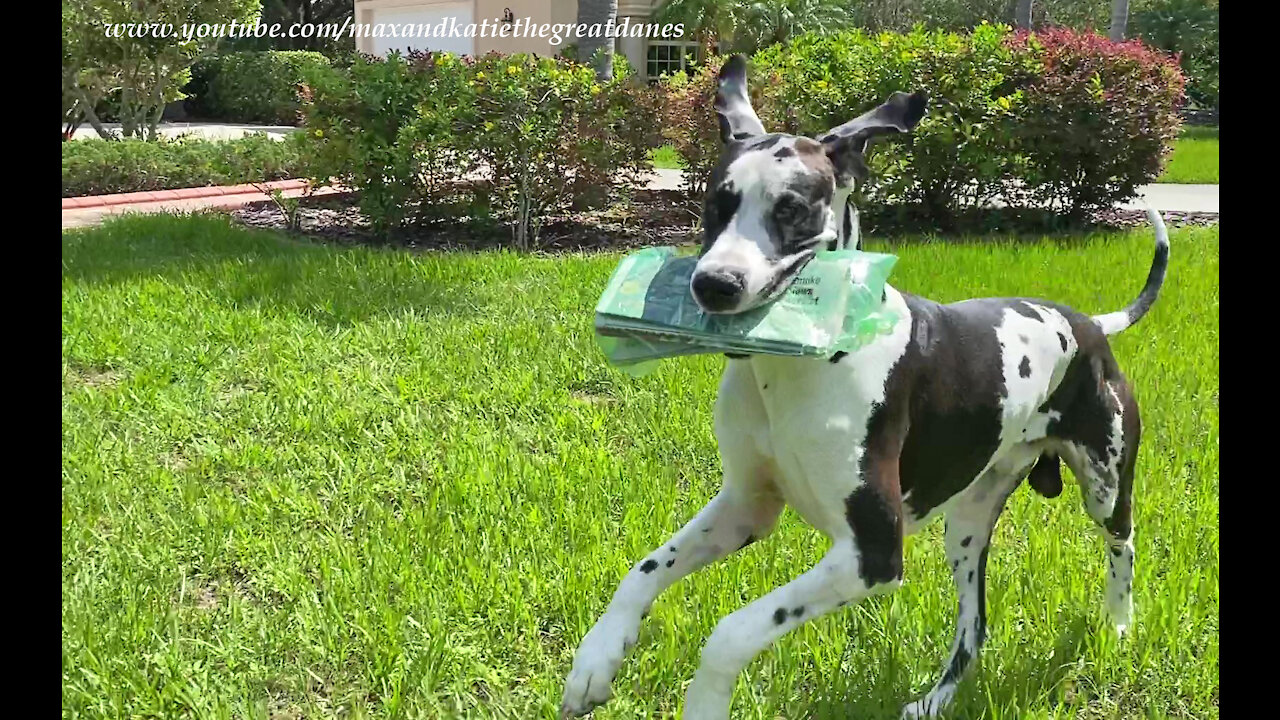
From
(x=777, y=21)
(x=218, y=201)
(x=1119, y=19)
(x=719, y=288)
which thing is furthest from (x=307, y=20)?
(x=719, y=288)

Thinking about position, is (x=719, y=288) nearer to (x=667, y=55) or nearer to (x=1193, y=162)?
(x=1193, y=162)

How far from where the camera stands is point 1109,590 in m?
3.01

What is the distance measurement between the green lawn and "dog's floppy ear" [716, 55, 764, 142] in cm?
1089

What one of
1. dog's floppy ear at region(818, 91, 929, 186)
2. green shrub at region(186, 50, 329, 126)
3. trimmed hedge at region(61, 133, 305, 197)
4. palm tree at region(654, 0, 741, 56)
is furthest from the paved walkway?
green shrub at region(186, 50, 329, 126)

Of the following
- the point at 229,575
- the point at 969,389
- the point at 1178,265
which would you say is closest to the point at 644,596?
the point at 969,389

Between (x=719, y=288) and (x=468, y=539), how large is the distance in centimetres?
201

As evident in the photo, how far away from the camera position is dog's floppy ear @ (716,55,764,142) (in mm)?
2223

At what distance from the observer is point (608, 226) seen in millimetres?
10047

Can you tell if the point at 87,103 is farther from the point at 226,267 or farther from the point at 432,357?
the point at 432,357

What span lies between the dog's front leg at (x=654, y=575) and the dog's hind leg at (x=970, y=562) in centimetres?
69

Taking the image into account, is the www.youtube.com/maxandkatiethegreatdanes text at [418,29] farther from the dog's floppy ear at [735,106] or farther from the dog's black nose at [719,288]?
the dog's black nose at [719,288]

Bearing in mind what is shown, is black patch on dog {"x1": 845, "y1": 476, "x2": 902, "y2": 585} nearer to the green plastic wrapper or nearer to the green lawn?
the green plastic wrapper

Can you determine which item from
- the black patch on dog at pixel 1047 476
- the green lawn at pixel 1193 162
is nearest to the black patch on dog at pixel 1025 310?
the black patch on dog at pixel 1047 476

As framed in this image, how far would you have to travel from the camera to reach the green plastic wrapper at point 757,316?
1.90 meters
